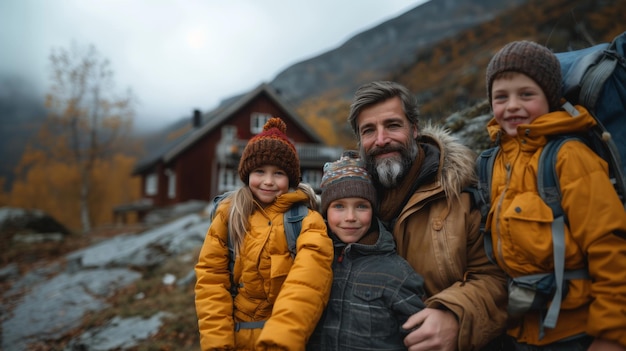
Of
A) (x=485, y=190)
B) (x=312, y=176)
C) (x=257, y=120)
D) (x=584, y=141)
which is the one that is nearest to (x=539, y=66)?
(x=584, y=141)

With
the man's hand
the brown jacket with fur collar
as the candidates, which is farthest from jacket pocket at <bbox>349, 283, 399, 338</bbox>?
the brown jacket with fur collar

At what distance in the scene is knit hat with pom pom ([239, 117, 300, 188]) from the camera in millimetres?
2600

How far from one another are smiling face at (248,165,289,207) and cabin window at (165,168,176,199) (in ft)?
73.9

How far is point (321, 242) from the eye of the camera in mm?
2127

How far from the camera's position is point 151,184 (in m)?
27.8

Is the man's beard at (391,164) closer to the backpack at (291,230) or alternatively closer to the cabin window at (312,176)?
the backpack at (291,230)

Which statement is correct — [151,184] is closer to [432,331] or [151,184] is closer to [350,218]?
[350,218]

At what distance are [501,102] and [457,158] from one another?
49 cm

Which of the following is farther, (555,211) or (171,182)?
(171,182)

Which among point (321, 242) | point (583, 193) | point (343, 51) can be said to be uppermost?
point (343, 51)

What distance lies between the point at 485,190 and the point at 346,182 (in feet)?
3.05

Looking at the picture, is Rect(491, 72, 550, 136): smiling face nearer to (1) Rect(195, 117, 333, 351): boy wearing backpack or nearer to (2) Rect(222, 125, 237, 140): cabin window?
(1) Rect(195, 117, 333, 351): boy wearing backpack

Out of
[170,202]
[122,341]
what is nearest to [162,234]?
[122,341]

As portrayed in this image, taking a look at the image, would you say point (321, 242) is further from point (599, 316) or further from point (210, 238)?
point (599, 316)
